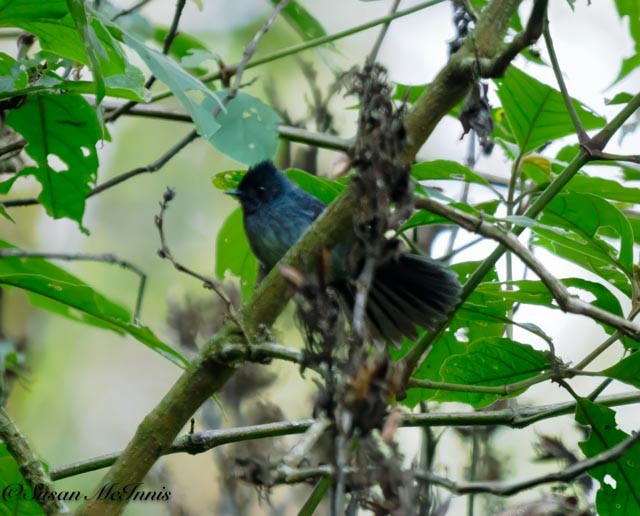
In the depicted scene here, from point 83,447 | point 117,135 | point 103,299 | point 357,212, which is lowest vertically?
point 83,447

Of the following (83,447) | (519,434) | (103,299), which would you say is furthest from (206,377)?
(83,447)

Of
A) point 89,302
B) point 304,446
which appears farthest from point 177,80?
point 304,446

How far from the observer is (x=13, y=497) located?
7.71 feet

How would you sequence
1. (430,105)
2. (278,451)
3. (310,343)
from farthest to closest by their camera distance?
(278,451) → (430,105) → (310,343)

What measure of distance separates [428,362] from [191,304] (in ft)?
7.07

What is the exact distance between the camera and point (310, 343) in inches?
55.5

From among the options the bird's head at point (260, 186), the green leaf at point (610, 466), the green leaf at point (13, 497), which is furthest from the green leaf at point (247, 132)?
the bird's head at point (260, 186)

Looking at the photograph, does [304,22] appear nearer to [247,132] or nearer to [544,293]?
[247,132]

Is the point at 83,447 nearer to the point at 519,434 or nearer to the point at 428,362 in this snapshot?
the point at 519,434

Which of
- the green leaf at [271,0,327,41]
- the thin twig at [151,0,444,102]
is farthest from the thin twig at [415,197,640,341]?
the green leaf at [271,0,327,41]

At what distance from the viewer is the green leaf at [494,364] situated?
7.95ft

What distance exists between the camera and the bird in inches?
128

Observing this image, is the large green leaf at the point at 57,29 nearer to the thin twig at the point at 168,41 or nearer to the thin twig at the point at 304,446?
the thin twig at the point at 168,41

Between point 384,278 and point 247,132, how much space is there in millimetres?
1298
